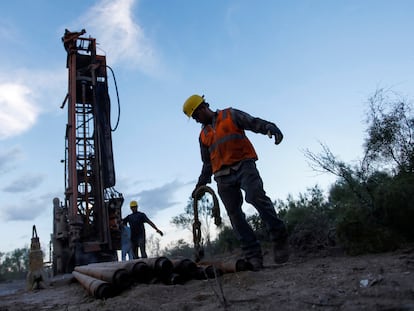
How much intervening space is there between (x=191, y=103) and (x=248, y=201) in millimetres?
1375

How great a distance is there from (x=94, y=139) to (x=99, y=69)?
2350mm

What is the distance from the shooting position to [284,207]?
1061cm

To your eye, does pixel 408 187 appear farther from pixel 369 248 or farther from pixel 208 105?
pixel 208 105

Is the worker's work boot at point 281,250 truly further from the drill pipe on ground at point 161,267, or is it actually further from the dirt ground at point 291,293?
the drill pipe on ground at point 161,267

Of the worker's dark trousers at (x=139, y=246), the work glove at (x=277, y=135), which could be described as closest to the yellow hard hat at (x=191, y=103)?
the work glove at (x=277, y=135)

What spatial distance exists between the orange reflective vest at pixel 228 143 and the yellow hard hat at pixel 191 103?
0.97 feet

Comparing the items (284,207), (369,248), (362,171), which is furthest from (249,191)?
(284,207)

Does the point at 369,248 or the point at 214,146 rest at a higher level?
the point at 214,146

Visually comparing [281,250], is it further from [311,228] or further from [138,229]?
[138,229]

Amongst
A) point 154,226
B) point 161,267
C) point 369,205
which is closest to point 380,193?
point 369,205

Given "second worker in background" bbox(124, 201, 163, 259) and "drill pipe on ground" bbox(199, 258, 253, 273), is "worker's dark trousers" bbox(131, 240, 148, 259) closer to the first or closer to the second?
"second worker in background" bbox(124, 201, 163, 259)

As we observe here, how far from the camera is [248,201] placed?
177 inches

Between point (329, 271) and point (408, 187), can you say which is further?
point (408, 187)

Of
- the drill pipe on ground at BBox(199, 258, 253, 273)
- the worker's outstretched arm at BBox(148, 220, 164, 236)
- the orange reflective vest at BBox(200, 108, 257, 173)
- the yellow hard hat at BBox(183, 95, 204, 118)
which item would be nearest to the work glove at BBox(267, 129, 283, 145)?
the orange reflective vest at BBox(200, 108, 257, 173)
